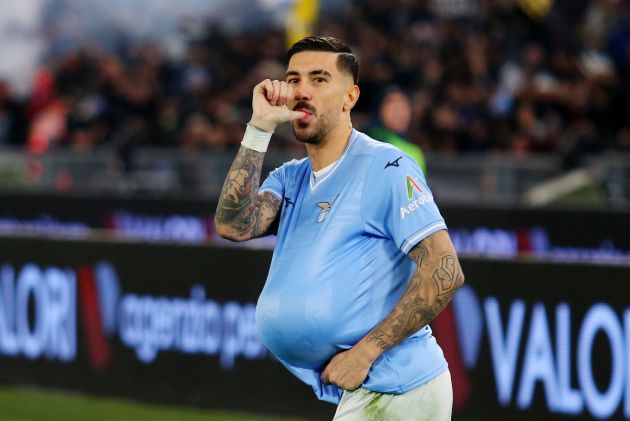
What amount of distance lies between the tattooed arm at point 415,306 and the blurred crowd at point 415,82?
7.71m

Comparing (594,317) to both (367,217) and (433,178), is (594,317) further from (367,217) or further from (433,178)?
(433,178)

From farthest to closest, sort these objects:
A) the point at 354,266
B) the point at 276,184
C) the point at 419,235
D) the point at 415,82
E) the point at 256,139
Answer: the point at 415,82 < the point at 276,184 < the point at 256,139 < the point at 354,266 < the point at 419,235

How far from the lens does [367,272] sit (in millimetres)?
4449

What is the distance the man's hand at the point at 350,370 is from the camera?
14.2 feet

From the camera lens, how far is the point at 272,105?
14.8 ft

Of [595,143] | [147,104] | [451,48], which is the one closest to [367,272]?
[595,143]

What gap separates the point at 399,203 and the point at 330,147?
38cm

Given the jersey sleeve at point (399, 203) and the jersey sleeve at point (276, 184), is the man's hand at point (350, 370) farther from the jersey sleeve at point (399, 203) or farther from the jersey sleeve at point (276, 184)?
the jersey sleeve at point (276, 184)

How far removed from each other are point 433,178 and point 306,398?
5979 millimetres

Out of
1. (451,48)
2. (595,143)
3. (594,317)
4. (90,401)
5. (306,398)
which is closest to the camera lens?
(594,317)

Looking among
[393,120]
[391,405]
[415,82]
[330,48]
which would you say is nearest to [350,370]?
[391,405]

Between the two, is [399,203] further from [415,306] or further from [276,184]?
[276,184]

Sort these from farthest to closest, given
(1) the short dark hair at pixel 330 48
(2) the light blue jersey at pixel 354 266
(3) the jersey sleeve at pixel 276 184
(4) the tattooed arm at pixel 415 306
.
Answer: (3) the jersey sleeve at pixel 276 184 → (1) the short dark hair at pixel 330 48 → (2) the light blue jersey at pixel 354 266 → (4) the tattooed arm at pixel 415 306

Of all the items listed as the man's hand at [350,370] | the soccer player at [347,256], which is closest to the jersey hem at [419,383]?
the soccer player at [347,256]
